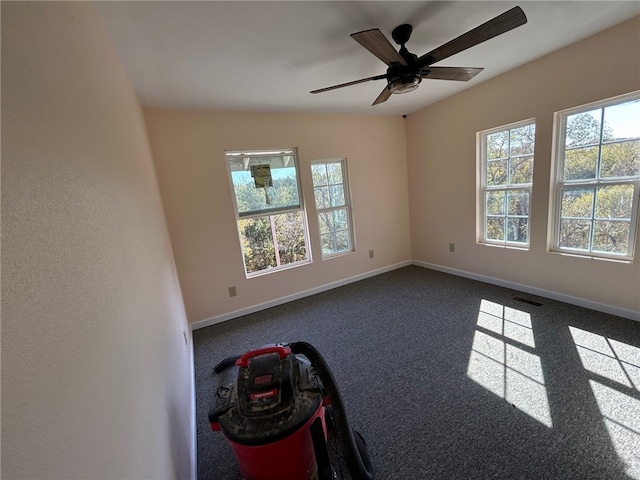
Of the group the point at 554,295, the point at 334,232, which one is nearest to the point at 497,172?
the point at 554,295

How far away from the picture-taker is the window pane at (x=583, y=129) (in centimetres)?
239

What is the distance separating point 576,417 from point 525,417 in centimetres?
27

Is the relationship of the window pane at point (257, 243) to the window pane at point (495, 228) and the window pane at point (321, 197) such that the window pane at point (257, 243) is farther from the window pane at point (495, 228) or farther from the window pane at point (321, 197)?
the window pane at point (495, 228)

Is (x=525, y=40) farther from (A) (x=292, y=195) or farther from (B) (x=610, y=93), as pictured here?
(A) (x=292, y=195)

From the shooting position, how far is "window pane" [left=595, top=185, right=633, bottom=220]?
231 centimetres

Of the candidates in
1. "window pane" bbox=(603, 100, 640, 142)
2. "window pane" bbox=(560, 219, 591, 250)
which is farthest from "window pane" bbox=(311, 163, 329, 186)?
"window pane" bbox=(603, 100, 640, 142)

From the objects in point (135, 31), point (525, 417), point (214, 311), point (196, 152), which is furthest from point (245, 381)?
point (196, 152)

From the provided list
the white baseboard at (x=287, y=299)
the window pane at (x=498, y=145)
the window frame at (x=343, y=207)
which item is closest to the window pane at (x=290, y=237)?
the window frame at (x=343, y=207)

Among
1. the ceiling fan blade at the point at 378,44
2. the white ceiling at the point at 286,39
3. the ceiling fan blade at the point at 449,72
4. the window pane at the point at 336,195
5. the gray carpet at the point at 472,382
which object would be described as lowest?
the gray carpet at the point at 472,382

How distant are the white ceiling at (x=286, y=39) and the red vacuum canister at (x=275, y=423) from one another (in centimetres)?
192

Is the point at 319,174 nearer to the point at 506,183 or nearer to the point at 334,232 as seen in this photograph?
the point at 334,232

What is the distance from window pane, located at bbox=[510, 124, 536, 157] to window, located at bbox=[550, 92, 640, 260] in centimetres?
24

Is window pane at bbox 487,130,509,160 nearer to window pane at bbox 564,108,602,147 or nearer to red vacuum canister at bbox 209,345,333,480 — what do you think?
window pane at bbox 564,108,602,147

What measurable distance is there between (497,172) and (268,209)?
2.86 meters
